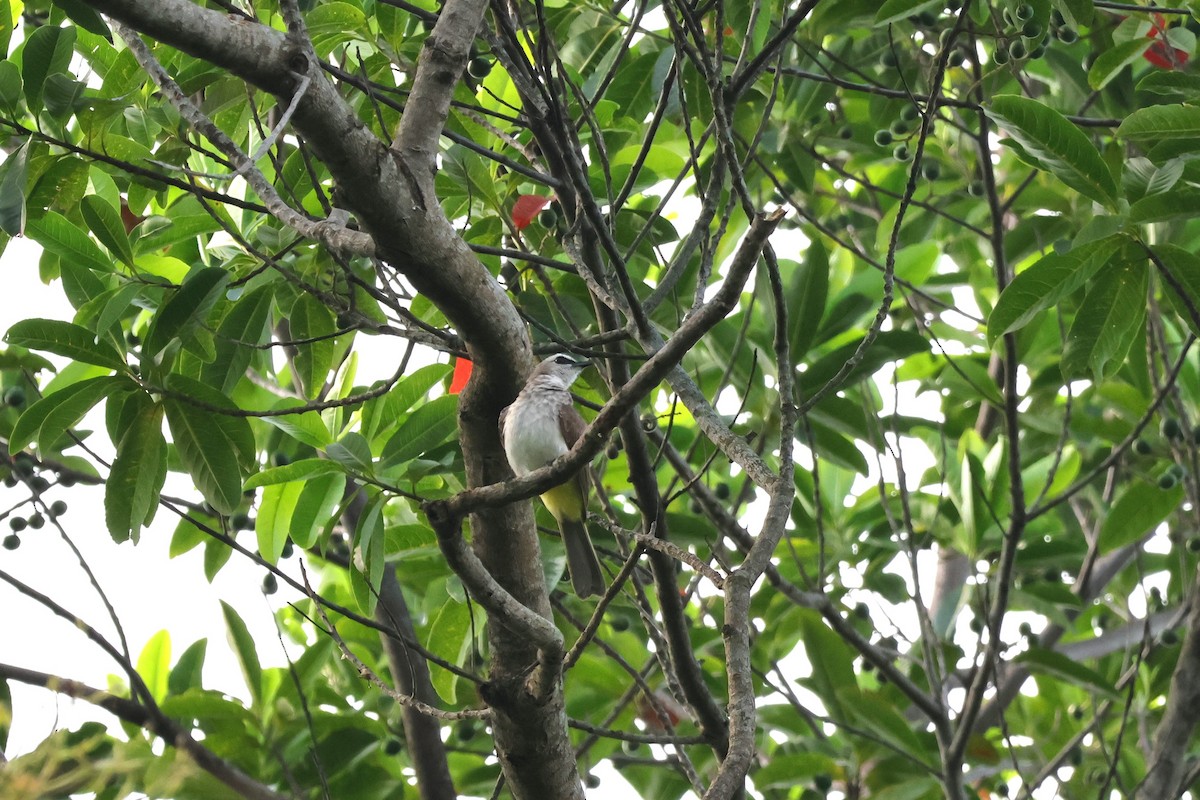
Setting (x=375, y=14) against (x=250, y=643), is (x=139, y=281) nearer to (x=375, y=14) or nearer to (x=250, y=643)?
(x=375, y=14)

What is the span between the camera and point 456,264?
2273 millimetres

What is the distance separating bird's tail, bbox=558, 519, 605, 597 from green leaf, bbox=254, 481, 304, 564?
3.00 feet

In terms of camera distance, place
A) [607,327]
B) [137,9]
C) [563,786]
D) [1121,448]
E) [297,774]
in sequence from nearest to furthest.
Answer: [137,9]
[563,786]
[607,327]
[1121,448]
[297,774]

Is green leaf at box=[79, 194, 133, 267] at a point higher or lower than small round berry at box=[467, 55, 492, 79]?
lower

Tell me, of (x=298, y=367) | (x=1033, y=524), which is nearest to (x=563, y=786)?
(x=298, y=367)

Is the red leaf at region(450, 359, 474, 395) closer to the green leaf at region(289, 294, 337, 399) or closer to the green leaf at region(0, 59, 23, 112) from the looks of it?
the green leaf at region(289, 294, 337, 399)

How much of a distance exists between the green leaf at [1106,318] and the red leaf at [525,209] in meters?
1.52

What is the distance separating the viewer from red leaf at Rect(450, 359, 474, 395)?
344cm

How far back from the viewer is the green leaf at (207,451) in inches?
127

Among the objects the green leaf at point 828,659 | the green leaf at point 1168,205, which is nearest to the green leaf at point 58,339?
the green leaf at point 828,659

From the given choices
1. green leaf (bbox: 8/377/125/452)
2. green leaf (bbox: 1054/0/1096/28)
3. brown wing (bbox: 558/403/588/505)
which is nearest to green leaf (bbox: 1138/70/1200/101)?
green leaf (bbox: 1054/0/1096/28)

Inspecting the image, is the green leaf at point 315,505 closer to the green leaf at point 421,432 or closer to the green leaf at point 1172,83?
the green leaf at point 421,432

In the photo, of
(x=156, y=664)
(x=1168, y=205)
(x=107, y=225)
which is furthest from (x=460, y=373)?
(x=156, y=664)

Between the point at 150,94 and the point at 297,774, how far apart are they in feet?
8.15
